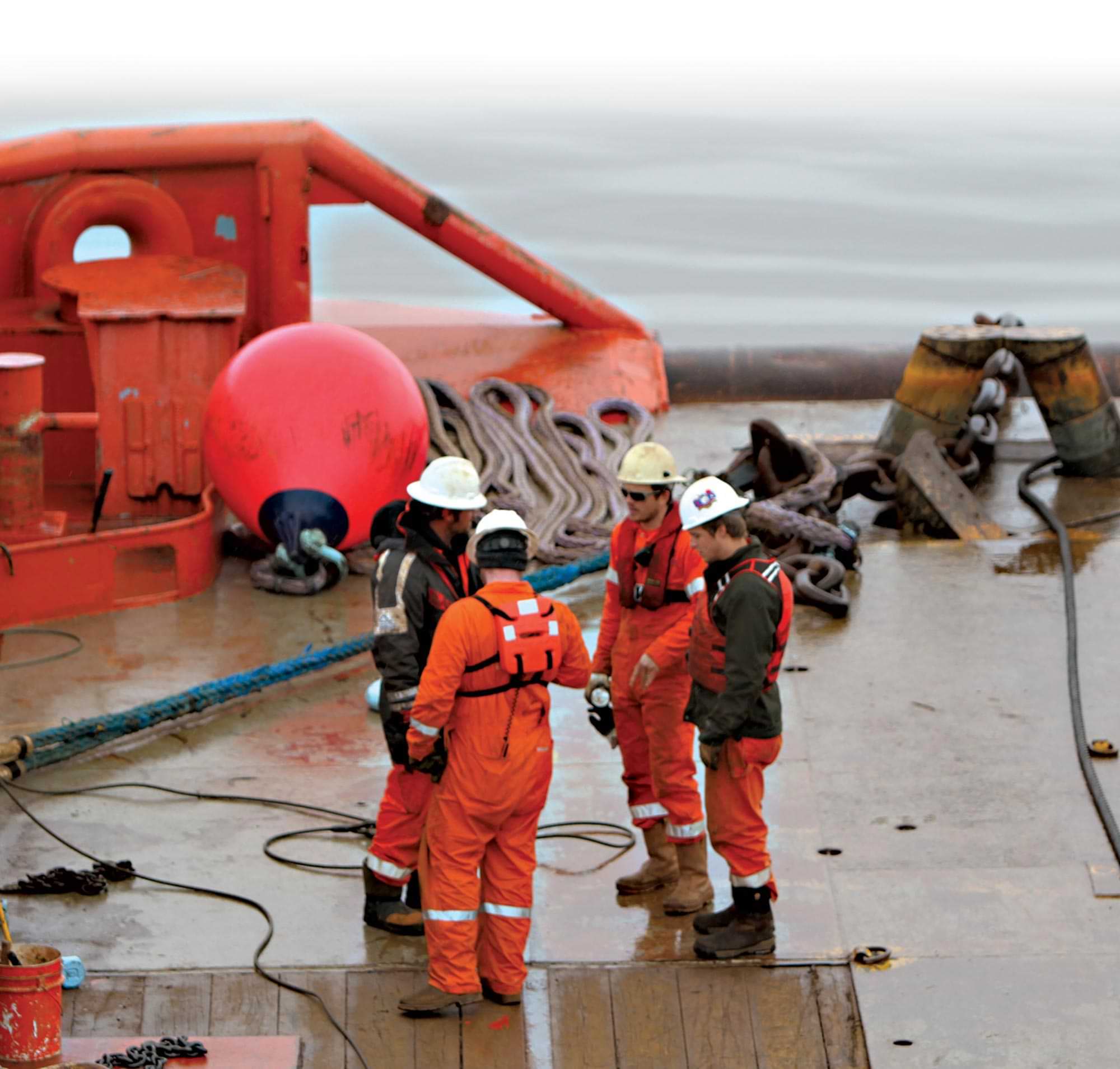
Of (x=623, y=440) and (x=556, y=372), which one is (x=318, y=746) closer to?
(x=623, y=440)

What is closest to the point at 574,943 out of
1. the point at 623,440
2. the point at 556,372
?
the point at 623,440

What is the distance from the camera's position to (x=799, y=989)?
5.08m

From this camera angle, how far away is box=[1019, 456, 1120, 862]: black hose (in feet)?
19.5

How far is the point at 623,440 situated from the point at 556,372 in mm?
923

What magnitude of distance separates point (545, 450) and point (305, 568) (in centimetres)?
204

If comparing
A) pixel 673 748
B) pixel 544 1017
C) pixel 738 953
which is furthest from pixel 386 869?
pixel 738 953

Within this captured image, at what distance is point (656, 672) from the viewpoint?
17.9 feet

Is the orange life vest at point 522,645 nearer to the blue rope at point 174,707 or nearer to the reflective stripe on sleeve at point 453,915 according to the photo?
the reflective stripe on sleeve at point 453,915

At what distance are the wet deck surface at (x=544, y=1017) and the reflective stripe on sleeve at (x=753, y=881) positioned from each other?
8.9 inches

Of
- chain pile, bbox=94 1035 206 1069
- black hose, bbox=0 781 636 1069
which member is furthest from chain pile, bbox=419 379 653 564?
chain pile, bbox=94 1035 206 1069

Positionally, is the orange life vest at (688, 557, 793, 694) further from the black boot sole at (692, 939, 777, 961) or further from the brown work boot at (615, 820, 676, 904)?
the black boot sole at (692, 939, 777, 961)

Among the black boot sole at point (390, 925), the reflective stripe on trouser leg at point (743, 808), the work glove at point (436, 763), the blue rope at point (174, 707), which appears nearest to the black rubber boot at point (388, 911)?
the black boot sole at point (390, 925)

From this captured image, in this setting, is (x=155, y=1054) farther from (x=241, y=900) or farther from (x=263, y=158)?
(x=263, y=158)

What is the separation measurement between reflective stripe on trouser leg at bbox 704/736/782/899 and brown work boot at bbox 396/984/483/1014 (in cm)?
79
